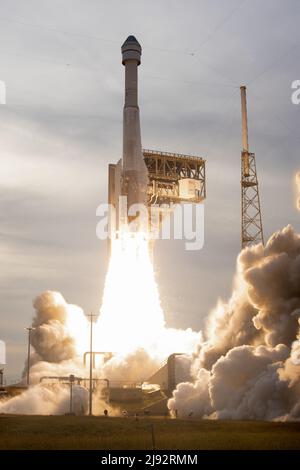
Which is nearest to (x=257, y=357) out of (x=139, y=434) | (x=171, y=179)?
(x=139, y=434)

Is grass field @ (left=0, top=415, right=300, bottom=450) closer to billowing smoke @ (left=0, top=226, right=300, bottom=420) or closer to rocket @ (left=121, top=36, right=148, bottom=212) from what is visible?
billowing smoke @ (left=0, top=226, right=300, bottom=420)

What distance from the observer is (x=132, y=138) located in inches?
3676

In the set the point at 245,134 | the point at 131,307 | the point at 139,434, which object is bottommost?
the point at 139,434

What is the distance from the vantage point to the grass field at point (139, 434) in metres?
46.7

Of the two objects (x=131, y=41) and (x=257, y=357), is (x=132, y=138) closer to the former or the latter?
(x=131, y=41)

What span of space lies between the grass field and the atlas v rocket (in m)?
37.4

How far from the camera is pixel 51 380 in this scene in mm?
95375

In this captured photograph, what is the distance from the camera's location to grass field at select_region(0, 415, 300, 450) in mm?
46656

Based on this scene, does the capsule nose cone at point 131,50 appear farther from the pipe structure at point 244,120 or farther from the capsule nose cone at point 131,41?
the pipe structure at point 244,120

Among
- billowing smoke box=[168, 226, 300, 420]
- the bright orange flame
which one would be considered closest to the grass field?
billowing smoke box=[168, 226, 300, 420]

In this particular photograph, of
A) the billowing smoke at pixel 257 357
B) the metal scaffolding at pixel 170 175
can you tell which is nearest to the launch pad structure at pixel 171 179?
the metal scaffolding at pixel 170 175

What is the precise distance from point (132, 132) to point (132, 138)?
29.5 inches
